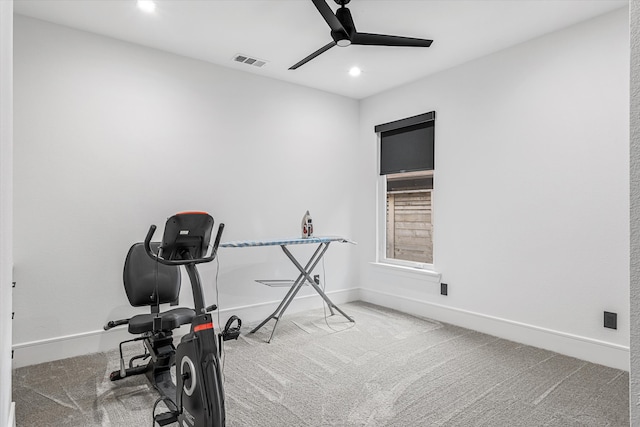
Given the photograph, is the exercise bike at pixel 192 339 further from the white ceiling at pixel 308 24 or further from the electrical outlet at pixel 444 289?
the electrical outlet at pixel 444 289

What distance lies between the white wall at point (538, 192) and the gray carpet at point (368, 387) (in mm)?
335

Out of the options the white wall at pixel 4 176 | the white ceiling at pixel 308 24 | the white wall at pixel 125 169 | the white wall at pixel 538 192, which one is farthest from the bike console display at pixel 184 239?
the white wall at pixel 538 192

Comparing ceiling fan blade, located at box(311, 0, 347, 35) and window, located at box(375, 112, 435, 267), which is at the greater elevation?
ceiling fan blade, located at box(311, 0, 347, 35)

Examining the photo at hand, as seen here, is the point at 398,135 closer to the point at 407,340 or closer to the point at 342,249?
the point at 342,249

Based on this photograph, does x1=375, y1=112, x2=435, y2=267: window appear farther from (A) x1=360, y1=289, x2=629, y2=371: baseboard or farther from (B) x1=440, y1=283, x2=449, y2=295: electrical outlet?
(A) x1=360, y1=289, x2=629, y2=371: baseboard

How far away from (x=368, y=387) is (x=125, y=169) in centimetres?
257

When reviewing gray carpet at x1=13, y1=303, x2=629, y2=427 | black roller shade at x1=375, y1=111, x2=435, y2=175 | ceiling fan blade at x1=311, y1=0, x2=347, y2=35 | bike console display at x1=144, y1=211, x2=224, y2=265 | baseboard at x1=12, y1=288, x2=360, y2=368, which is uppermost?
ceiling fan blade at x1=311, y1=0, x2=347, y2=35

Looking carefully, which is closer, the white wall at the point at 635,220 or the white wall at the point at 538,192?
the white wall at the point at 635,220

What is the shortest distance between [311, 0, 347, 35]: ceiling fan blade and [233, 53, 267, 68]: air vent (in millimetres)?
1422

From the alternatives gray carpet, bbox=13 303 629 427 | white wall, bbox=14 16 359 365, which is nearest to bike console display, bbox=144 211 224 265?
gray carpet, bbox=13 303 629 427

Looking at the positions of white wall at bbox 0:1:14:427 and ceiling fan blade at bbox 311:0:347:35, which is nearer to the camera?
white wall at bbox 0:1:14:427

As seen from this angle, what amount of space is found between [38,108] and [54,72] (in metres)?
0.31

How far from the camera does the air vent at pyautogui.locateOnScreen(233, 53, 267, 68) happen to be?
11.4 ft

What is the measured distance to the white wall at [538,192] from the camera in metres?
2.71
